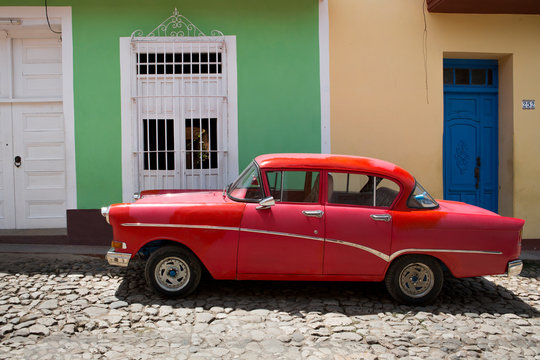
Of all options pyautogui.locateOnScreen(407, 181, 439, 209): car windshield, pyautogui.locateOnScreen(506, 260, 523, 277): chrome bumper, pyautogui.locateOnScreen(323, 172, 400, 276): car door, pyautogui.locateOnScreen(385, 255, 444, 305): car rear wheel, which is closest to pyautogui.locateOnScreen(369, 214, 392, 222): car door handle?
pyautogui.locateOnScreen(323, 172, 400, 276): car door

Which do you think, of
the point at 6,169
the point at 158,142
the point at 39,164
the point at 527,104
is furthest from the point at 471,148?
the point at 6,169

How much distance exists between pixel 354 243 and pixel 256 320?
1.18 m

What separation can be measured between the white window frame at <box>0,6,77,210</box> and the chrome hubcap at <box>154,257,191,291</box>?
3.27 m

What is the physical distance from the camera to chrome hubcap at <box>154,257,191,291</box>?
452 centimetres

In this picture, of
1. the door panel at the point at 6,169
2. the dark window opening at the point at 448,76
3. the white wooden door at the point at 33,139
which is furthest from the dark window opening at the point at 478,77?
the door panel at the point at 6,169

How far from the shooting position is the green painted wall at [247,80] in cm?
712

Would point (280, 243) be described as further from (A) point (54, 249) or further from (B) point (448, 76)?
(B) point (448, 76)

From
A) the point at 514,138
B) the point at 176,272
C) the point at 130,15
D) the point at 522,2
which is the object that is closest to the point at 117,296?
the point at 176,272

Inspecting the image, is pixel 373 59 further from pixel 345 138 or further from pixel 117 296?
pixel 117 296

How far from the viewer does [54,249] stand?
646cm

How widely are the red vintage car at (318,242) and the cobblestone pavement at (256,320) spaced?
0.29m

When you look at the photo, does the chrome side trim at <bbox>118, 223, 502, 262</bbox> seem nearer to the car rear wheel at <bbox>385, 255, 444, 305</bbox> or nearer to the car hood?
the car rear wheel at <bbox>385, 255, 444, 305</bbox>

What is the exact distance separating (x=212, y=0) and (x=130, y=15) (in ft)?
4.22

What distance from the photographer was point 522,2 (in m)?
6.98
